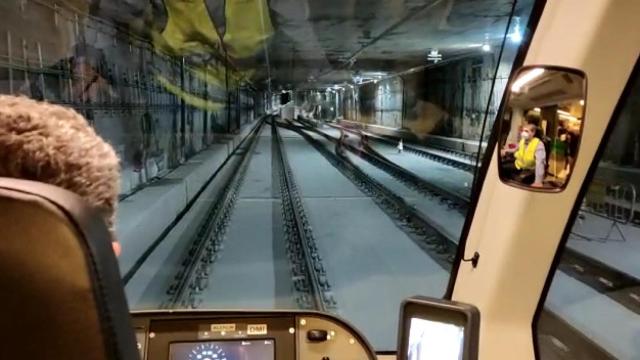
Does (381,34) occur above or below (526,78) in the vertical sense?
above

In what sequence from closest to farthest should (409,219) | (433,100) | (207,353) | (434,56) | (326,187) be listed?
(207,353) → (409,219) → (326,187) → (434,56) → (433,100)

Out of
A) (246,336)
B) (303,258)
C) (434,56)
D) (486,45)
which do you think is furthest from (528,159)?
(434,56)

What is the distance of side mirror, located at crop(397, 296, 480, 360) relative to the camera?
1.85 meters

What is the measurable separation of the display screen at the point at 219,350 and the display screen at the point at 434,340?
2.15 feet

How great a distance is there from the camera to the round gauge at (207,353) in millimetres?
2416

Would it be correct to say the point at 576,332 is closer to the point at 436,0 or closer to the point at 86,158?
the point at 86,158

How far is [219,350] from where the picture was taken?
2426 mm

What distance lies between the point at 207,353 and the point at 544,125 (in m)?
1.35

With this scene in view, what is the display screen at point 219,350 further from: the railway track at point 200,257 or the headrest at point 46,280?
the railway track at point 200,257

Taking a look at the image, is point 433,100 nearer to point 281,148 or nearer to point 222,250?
point 281,148

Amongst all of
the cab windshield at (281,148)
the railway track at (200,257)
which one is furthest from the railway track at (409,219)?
the railway track at (200,257)

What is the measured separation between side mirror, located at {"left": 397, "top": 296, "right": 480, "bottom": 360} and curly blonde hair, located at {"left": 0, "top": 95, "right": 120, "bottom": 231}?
1084mm

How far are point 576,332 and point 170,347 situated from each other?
4.00 m

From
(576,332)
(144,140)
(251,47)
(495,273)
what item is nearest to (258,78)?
(251,47)
